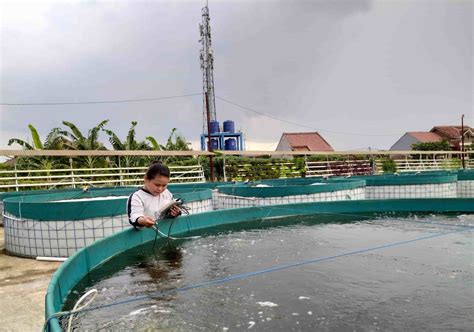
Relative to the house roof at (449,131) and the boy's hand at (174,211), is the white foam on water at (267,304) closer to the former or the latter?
the boy's hand at (174,211)

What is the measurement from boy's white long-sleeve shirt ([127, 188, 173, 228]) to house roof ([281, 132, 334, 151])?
3260 centimetres

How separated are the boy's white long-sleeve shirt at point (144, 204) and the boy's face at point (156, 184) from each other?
5 cm

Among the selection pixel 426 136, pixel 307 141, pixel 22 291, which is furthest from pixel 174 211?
pixel 426 136

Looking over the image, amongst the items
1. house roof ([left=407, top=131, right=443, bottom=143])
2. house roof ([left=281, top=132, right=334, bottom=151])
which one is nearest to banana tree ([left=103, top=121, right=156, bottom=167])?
house roof ([left=281, top=132, right=334, bottom=151])

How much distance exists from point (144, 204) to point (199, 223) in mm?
1317

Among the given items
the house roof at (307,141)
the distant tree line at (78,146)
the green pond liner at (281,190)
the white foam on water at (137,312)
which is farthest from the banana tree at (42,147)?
the house roof at (307,141)

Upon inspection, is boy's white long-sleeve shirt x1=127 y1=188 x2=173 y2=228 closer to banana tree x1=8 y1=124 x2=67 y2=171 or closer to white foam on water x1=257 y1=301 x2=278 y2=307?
white foam on water x1=257 y1=301 x2=278 y2=307

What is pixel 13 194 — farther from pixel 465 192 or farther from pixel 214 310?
pixel 465 192

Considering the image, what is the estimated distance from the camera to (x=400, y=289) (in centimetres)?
237

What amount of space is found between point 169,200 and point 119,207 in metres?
1.34

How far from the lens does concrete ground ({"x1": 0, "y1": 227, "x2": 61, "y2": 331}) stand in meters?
2.71

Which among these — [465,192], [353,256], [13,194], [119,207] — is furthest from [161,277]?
[465,192]

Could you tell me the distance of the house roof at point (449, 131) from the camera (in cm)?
4094

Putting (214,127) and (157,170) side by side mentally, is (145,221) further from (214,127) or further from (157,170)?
(214,127)
